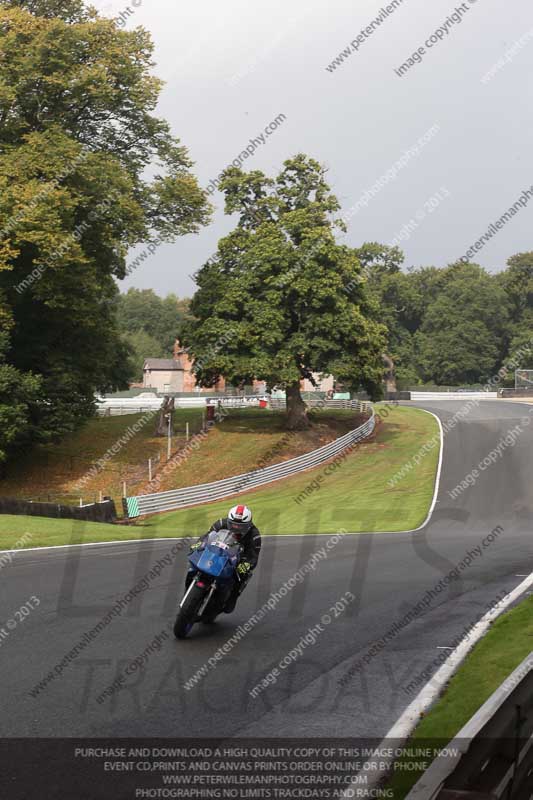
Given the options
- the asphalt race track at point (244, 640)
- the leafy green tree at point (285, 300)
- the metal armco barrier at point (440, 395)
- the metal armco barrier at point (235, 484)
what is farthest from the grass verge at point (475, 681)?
the metal armco barrier at point (440, 395)

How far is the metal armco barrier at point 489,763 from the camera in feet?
15.6

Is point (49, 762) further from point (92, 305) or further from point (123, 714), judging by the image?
point (92, 305)

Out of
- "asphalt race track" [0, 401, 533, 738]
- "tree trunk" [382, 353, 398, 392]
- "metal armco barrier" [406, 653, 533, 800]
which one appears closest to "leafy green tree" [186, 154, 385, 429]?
"asphalt race track" [0, 401, 533, 738]

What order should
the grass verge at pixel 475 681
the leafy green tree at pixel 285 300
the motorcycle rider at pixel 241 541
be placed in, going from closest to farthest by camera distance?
the grass verge at pixel 475 681 → the motorcycle rider at pixel 241 541 → the leafy green tree at pixel 285 300

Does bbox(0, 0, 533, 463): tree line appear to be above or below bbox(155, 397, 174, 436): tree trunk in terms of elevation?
above

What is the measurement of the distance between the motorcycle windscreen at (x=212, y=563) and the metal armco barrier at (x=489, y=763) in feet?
14.4

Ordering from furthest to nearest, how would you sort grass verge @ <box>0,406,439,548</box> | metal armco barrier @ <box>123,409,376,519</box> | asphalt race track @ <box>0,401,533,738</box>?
metal armco barrier @ <box>123,409,376,519</box> → grass verge @ <box>0,406,439,548</box> → asphalt race track @ <box>0,401,533,738</box>

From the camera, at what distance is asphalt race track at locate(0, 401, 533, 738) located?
6930mm

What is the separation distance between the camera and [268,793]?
5578mm

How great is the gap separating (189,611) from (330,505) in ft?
75.1

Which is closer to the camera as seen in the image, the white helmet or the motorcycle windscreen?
the motorcycle windscreen

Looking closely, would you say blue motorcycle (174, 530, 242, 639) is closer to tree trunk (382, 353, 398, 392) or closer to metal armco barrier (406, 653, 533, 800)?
metal armco barrier (406, 653, 533, 800)

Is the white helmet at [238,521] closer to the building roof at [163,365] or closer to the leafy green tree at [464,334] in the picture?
the leafy green tree at [464,334]

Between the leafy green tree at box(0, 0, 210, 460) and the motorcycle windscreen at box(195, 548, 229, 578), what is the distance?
88.2 feet
